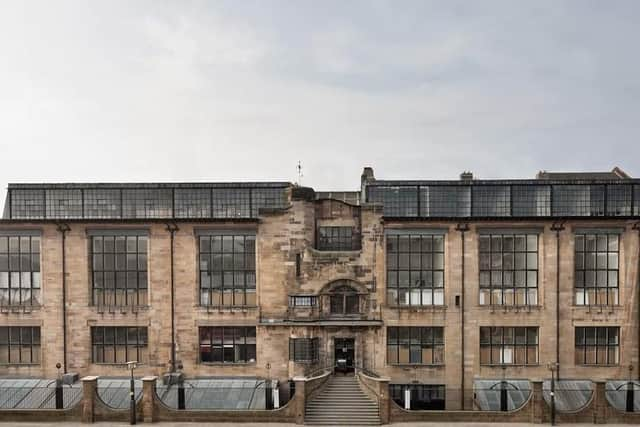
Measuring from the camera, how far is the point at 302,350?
30438 mm

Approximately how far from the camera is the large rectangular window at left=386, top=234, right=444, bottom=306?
31547 mm

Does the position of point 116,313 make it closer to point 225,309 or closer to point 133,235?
point 133,235

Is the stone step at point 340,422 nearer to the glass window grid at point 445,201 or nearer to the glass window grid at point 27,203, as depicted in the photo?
the glass window grid at point 445,201

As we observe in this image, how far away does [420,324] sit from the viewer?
31.2 m

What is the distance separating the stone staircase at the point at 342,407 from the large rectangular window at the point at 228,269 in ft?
→ 26.4

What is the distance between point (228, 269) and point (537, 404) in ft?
70.8

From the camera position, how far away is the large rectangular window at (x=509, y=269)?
3120cm

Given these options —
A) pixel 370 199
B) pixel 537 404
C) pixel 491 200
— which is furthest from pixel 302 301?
pixel 491 200

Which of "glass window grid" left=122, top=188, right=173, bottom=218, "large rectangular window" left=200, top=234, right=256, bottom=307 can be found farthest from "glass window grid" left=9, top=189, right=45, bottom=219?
"large rectangular window" left=200, top=234, right=256, bottom=307

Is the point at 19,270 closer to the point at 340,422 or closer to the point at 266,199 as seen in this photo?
the point at 266,199

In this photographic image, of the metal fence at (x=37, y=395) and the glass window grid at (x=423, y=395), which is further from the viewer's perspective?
the glass window grid at (x=423, y=395)

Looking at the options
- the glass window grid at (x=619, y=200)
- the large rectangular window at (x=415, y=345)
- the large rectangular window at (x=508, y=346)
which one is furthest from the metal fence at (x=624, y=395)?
the glass window grid at (x=619, y=200)

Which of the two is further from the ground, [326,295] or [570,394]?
[326,295]

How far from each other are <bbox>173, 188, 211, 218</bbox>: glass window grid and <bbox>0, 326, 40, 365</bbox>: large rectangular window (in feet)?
42.4
